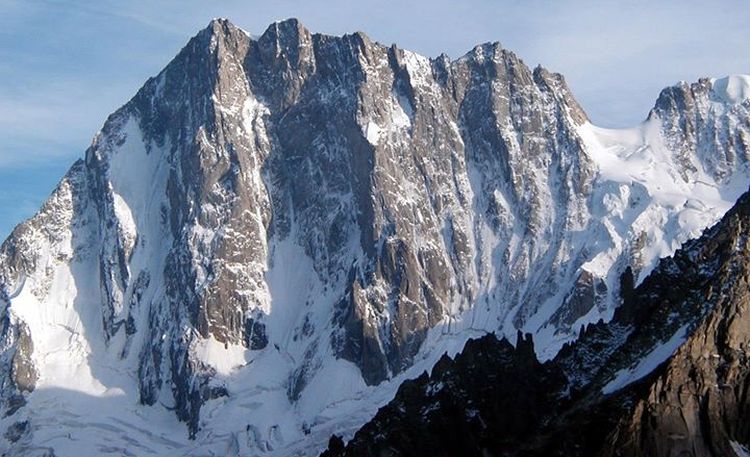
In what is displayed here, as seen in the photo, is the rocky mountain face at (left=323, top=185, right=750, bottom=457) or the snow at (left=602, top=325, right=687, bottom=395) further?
the snow at (left=602, top=325, right=687, bottom=395)

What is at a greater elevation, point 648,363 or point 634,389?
point 648,363

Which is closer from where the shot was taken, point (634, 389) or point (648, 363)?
point (634, 389)

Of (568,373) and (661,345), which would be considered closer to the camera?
(661,345)

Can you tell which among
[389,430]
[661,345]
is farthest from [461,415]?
[661,345]

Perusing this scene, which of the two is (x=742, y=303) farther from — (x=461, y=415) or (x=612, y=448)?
(x=461, y=415)
